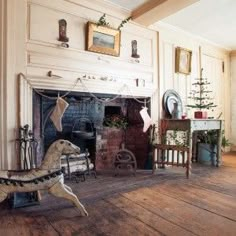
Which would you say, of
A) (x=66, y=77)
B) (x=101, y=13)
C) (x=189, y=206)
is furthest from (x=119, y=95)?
(x=189, y=206)

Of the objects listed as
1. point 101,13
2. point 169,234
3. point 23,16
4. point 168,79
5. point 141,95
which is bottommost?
point 169,234

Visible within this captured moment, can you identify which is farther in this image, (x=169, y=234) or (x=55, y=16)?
(x=55, y=16)

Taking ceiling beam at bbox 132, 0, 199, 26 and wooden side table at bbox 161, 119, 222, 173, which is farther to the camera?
wooden side table at bbox 161, 119, 222, 173

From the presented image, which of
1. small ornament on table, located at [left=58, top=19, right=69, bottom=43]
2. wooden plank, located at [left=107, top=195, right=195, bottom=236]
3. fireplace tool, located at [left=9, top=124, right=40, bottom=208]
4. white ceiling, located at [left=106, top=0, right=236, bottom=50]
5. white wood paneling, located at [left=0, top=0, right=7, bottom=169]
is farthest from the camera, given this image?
white ceiling, located at [left=106, top=0, right=236, bottom=50]

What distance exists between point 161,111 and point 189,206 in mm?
1942

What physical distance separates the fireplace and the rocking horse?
29.7 inches

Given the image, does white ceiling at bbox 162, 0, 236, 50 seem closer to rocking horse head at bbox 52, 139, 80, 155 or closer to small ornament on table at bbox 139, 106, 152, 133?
small ornament on table at bbox 139, 106, 152, 133

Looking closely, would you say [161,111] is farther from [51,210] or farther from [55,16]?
[51,210]

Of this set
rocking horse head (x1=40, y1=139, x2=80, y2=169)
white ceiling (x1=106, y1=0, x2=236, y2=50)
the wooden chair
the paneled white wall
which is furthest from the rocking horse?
white ceiling (x1=106, y1=0, x2=236, y2=50)

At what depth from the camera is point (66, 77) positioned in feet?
9.57

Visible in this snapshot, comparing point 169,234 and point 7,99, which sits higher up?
point 7,99

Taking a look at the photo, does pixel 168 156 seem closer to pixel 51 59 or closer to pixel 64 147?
pixel 64 147

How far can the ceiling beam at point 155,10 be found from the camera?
305 cm

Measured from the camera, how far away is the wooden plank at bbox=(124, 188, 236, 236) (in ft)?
5.98
